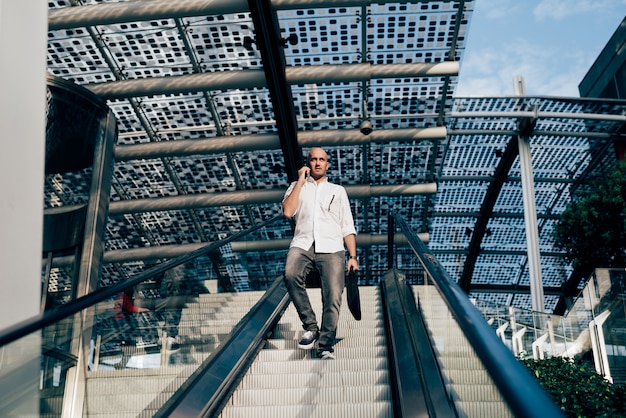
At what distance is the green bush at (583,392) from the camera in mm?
7977

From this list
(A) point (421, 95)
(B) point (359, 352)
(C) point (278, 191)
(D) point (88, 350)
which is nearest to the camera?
(D) point (88, 350)

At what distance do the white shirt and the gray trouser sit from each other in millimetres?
74

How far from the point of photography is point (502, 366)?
1982mm

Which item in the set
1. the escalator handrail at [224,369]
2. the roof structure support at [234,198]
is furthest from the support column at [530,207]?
the escalator handrail at [224,369]

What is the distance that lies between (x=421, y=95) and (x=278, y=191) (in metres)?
5.60

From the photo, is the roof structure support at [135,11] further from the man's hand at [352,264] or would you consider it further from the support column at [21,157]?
the man's hand at [352,264]

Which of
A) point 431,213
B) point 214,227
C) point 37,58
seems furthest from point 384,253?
point 37,58

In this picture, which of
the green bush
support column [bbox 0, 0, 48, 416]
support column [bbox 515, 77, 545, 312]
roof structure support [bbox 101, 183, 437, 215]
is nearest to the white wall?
Answer: support column [bbox 0, 0, 48, 416]

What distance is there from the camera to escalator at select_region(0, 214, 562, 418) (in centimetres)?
259

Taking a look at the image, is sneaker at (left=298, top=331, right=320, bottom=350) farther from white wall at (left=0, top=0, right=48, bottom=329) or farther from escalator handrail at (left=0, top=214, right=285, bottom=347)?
white wall at (left=0, top=0, right=48, bottom=329)

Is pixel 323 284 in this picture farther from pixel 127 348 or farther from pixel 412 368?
pixel 127 348

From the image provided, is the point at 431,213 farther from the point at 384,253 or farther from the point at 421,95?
the point at 421,95

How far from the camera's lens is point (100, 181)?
1038 centimetres

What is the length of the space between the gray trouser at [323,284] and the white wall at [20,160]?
6.32ft
